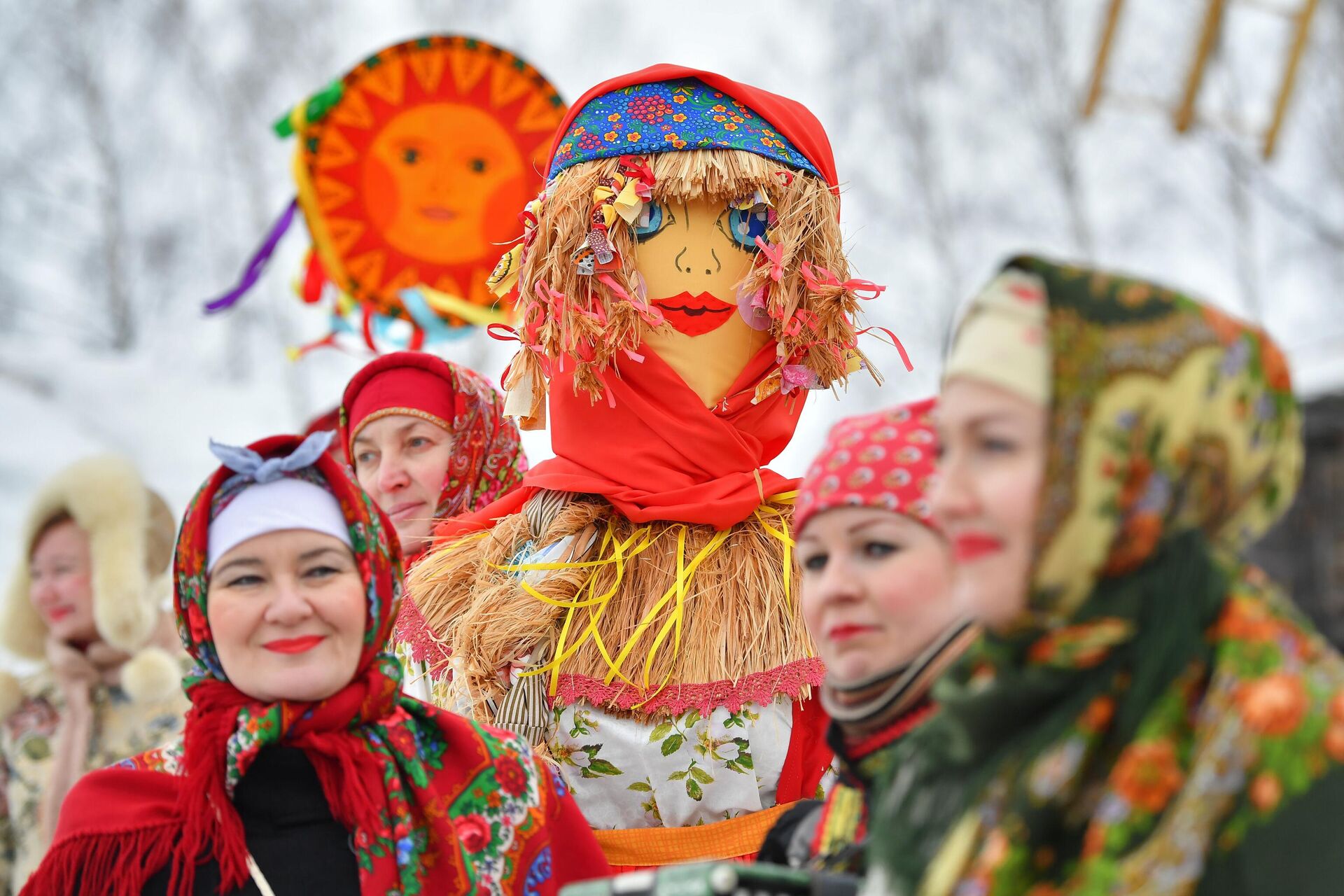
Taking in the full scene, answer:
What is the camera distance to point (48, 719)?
451cm

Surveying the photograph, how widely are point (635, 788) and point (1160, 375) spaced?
5.99 ft

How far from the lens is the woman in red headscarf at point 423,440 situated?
385cm

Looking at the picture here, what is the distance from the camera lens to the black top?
7.99 ft

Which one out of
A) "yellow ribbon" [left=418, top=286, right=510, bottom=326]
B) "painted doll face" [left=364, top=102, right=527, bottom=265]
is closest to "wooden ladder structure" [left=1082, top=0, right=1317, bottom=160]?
"painted doll face" [left=364, top=102, right=527, bottom=265]

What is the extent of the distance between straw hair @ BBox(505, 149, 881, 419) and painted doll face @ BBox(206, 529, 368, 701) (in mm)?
845

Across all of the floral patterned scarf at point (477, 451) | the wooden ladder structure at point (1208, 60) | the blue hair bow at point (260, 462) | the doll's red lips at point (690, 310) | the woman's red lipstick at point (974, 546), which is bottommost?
the woman's red lipstick at point (974, 546)

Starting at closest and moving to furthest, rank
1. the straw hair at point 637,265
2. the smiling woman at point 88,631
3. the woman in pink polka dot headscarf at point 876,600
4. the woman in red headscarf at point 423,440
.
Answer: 1. the woman in pink polka dot headscarf at point 876,600
2. the straw hair at point 637,265
3. the woman in red headscarf at point 423,440
4. the smiling woman at point 88,631

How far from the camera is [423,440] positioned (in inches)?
155

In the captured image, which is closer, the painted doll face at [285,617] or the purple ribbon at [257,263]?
the painted doll face at [285,617]

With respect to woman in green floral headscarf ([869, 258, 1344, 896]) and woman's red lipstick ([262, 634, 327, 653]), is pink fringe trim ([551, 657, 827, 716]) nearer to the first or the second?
woman's red lipstick ([262, 634, 327, 653])

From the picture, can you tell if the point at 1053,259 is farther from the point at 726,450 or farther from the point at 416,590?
the point at 416,590

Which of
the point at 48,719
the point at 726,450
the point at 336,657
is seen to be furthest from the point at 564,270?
the point at 48,719

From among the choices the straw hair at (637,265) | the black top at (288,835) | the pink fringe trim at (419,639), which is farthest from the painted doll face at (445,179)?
the black top at (288,835)

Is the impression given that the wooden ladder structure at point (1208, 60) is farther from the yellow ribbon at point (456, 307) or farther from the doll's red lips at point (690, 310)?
the doll's red lips at point (690, 310)
